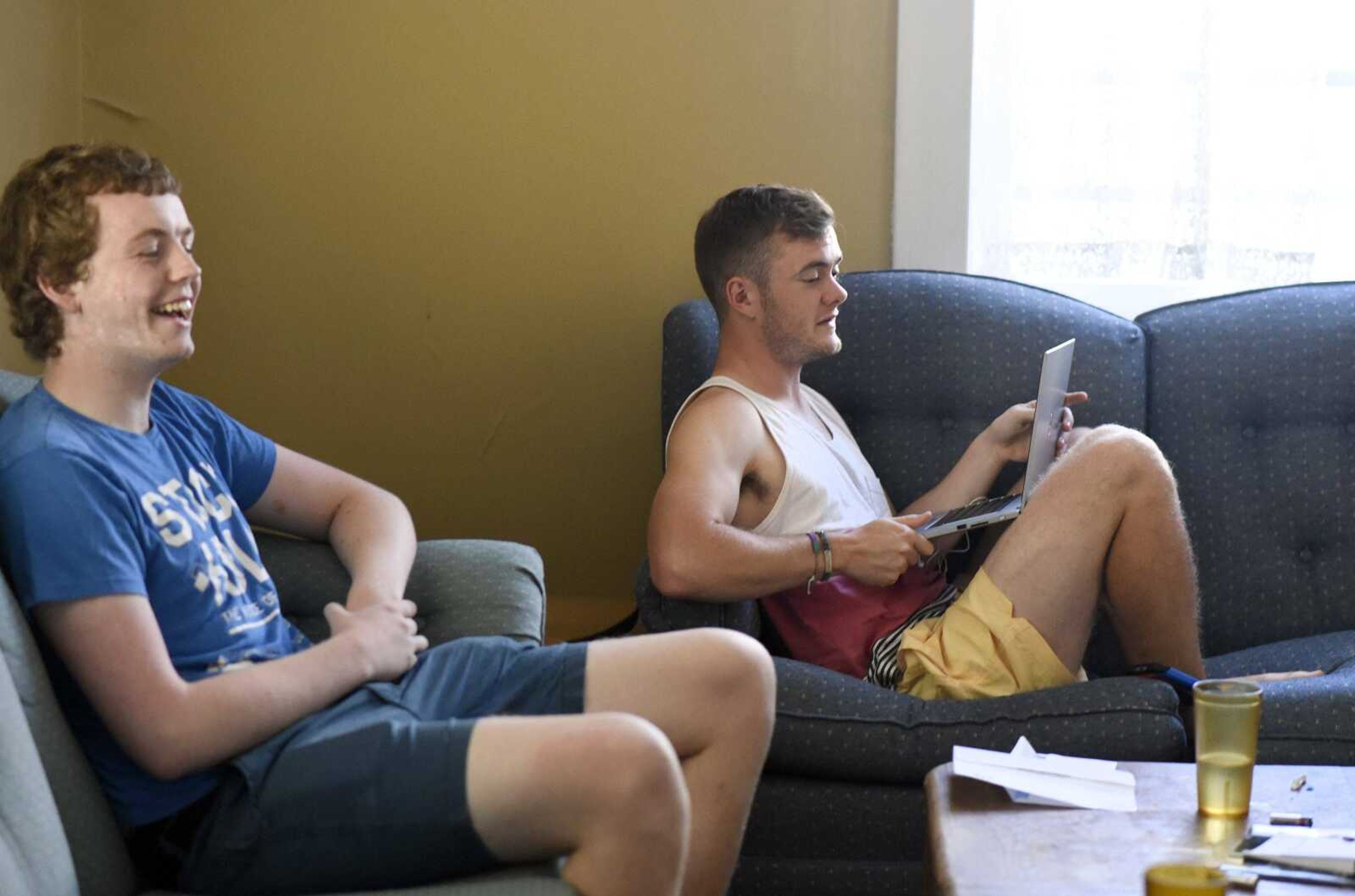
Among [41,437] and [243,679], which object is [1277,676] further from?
[41,437]

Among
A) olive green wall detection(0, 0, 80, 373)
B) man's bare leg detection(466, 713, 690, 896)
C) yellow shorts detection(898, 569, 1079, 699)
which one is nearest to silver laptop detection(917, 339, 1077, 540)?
yellow shorts detection(898, 569, 1079, 699)

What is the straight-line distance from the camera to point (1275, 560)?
272 centimetres

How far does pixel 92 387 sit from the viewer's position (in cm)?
175

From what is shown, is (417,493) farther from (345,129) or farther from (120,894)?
(120,894)

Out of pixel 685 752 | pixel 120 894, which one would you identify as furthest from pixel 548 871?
pixel 120 894

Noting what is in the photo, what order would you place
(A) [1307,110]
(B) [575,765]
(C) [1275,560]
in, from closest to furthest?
(B) [575,765]
(C) [1275,560]
(A) [1307,110]

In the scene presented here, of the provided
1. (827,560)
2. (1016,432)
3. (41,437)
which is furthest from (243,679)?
(1016,432)

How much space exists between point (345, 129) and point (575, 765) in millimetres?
1936

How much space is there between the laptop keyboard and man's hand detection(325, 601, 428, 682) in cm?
85

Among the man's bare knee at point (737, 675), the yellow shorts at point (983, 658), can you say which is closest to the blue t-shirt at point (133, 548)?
the man's bare knee at point (737, 675)

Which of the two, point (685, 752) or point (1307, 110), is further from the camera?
point (1307, 110)

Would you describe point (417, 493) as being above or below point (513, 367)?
below

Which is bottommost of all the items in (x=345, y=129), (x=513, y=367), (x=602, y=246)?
(x=513, y=367)

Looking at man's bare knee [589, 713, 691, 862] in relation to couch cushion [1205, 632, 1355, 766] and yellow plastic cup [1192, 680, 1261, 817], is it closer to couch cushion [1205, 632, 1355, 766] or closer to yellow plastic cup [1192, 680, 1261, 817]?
yellow plastic cup [1192, 680, 1261, 817]
